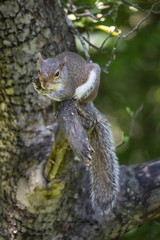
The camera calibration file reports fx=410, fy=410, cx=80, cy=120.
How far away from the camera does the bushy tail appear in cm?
194

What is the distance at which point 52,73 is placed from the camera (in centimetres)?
177

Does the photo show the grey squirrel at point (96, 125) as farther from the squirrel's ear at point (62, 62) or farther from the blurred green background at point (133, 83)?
the blurred green background at point (133, 83)

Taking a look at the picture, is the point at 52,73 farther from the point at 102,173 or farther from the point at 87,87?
the point at 102,173

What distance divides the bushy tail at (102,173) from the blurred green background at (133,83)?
1.76ft

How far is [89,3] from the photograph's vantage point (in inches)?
94.3

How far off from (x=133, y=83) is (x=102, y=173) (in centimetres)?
127

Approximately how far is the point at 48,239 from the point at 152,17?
159 cm

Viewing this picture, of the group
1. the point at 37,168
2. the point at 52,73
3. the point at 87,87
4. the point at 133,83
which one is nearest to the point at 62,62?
the point at 52,73

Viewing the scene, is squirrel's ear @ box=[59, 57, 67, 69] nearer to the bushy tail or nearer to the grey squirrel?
the grey squirrel

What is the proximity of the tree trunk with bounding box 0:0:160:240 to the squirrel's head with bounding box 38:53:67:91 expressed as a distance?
0.24 meters

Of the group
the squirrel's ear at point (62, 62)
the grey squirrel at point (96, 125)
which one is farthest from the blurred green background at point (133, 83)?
the squirrel's ear at point (62, 62)

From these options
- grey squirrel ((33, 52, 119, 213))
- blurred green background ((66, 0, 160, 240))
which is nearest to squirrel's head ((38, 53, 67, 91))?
grey squirrel ((33, 52, 119, 213))

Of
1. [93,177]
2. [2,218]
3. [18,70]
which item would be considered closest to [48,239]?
[2,218]

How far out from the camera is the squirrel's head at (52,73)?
5.68 feet
